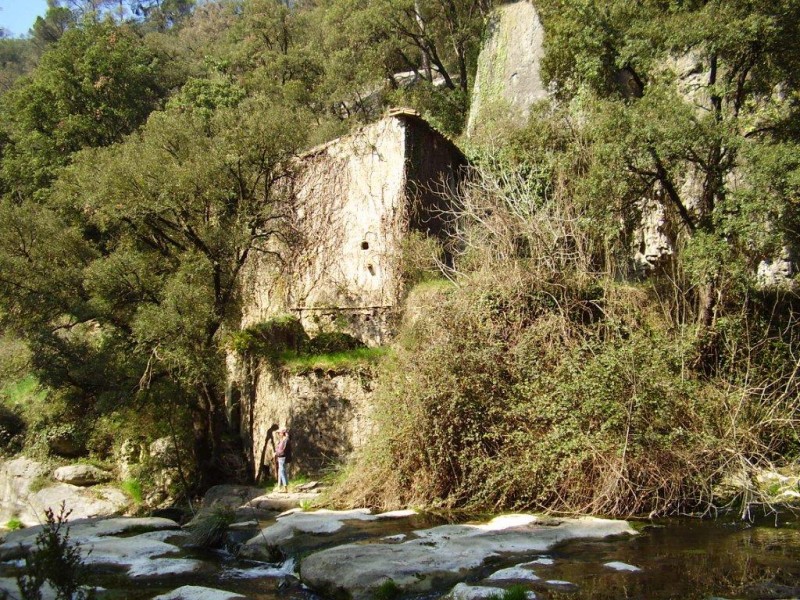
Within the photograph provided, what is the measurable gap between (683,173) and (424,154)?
6.79 m

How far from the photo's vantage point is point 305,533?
32.1 ft

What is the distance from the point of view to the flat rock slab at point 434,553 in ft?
23.7

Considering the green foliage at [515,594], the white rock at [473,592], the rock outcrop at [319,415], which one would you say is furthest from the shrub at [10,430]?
the green foliage at [515,594]

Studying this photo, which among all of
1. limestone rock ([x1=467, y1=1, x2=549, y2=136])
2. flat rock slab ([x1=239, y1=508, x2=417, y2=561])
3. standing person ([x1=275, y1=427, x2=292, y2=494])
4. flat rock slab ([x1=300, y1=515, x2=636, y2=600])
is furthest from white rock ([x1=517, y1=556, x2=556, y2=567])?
limestone rock ([x1=467, y1=1, x2=549, y2=136])

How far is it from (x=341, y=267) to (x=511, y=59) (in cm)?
1706

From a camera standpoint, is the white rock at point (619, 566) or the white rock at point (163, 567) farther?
the white rock at point (163, 567)

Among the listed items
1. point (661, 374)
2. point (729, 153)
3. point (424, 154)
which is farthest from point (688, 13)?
point (661, 374)

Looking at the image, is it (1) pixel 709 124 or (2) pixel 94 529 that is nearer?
(2) pixel 94 529

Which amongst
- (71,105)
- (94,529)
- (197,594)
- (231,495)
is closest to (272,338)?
(231,495)

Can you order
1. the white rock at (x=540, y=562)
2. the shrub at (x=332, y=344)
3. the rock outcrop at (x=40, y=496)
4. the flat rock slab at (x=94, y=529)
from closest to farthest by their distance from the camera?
1. the white rock at (x=540, y=562)
2. the flat rock slab at (x=94, y=529)
3. the shrub at (x=332, y=344)
4. the rock outcrop at (x=40, y=496)

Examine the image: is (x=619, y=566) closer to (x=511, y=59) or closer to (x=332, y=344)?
(x=332, y=344)

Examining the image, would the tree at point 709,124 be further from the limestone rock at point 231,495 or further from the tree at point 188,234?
the limestone rock at point 231,495

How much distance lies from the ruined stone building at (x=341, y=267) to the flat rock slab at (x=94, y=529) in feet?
15.0

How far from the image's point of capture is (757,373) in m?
13.3
